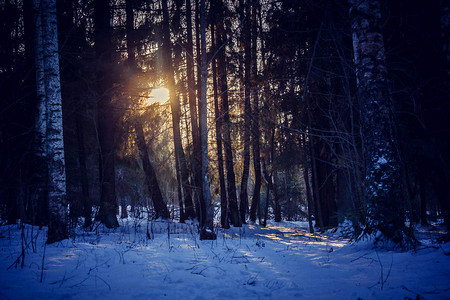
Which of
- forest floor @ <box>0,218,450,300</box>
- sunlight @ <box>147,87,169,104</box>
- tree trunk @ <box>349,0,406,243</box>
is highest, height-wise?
sunlight @ <box>147,87,169,104</box>

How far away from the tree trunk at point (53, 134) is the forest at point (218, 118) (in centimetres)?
2

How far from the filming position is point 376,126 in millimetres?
4363

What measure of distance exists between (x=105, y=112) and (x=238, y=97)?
7045 millimetres

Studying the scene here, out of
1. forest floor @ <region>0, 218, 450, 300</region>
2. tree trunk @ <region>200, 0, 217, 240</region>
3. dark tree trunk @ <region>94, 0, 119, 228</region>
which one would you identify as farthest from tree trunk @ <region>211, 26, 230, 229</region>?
forest floor @ <region>0, 218, 450, 300</region>

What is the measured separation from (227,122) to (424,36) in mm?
7471

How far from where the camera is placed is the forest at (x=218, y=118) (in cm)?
407

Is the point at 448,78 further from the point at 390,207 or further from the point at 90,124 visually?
the point at 90,124

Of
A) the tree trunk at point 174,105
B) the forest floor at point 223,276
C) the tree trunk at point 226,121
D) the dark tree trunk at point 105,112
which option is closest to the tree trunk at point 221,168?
the tree trunk at point 226,121

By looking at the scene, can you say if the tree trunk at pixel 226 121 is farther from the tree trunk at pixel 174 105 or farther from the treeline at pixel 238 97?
the tree trunk at pixel 174 105

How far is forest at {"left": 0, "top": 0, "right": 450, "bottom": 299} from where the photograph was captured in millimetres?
4070

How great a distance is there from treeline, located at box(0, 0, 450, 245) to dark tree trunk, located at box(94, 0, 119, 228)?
43 millimetres

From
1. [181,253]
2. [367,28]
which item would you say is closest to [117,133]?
[181,253]

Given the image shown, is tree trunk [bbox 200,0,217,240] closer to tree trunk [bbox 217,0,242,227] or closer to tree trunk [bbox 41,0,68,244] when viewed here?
tree trunk [bbox 41,0,68,244]

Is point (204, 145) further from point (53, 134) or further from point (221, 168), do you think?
point (221, 168)
